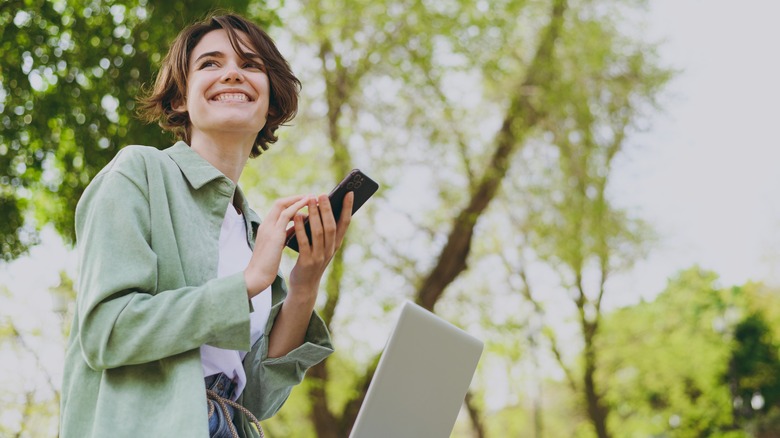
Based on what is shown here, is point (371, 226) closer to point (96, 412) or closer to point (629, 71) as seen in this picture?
point (629, 71)

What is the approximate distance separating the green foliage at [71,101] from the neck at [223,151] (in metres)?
4.35

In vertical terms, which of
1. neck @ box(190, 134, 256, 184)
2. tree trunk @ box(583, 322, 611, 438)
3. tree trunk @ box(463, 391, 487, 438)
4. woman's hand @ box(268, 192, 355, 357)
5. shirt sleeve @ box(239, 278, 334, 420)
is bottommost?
tree trunk @ box(463, 391, 487, 438)

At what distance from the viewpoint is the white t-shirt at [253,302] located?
157 cm

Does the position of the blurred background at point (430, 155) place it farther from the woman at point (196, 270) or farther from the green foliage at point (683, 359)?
the woman at point (196, 270)

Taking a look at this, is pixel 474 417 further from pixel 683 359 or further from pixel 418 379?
pixel 418 379

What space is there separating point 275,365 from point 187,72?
0.67m

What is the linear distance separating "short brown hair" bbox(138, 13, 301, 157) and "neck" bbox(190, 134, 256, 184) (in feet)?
0.46

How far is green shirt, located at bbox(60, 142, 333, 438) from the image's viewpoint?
1.33 metres

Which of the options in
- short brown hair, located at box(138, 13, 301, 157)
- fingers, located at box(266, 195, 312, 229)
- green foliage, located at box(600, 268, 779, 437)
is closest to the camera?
fingers, located at box(266, 195, 312, 229)

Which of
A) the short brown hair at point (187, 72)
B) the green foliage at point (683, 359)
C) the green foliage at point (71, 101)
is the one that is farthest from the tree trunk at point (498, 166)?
the short brown hair at point (187, 72)

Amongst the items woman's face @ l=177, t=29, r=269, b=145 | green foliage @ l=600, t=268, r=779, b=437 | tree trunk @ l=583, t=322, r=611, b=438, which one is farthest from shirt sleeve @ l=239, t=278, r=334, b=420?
green foliage @ l=600, t=268, r=779, b=437

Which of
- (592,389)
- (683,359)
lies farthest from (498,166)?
(683,359)

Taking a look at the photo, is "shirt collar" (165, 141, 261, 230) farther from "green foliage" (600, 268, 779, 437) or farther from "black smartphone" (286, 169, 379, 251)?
"green foliage" (600, 268, 779, 437)

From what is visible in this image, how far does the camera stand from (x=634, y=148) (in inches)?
510
